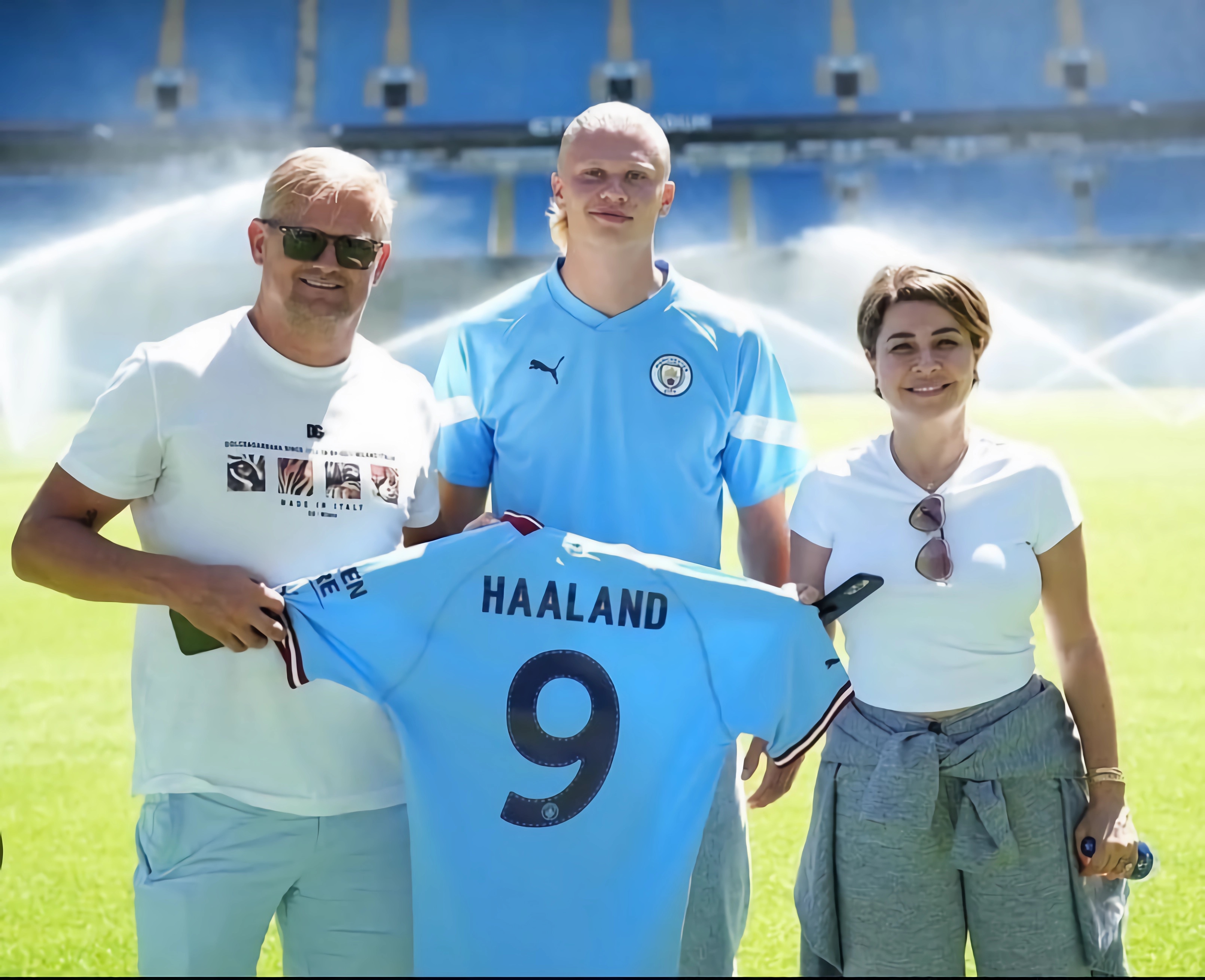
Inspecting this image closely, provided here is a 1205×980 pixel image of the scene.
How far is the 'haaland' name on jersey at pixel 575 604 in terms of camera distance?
1.56 metres

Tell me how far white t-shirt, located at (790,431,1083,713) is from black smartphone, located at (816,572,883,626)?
0.06m

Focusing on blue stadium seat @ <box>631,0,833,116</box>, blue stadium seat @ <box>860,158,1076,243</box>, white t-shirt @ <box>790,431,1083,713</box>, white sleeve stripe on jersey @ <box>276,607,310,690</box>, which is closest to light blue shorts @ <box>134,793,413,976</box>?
white sleeve stripe on jersey @ <box>276,607,310,690</box>

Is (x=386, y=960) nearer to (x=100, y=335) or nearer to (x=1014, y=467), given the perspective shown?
(x=1014, y=467)

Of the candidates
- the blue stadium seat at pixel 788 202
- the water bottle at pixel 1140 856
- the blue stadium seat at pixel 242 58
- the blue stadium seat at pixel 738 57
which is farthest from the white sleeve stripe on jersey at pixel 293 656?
the blue stadium seat at pixel 242 58

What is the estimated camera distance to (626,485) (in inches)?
68.8

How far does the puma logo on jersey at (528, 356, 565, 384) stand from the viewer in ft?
5.81

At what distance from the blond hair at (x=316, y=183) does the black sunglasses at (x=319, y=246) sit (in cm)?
2

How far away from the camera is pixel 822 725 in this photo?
154 cm

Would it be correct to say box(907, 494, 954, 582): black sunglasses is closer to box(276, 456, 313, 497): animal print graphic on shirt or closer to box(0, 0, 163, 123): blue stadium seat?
box(276, 456, 313, 497): animal print graphic on shirt

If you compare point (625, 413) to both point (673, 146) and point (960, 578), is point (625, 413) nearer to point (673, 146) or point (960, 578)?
point (960, 578)

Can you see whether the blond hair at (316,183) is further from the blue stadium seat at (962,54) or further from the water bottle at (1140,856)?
the blue stadium seat at (962,54)

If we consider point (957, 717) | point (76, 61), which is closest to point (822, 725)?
point (957, 717)

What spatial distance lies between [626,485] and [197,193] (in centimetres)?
1543

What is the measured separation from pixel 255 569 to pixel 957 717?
116 centimetres
